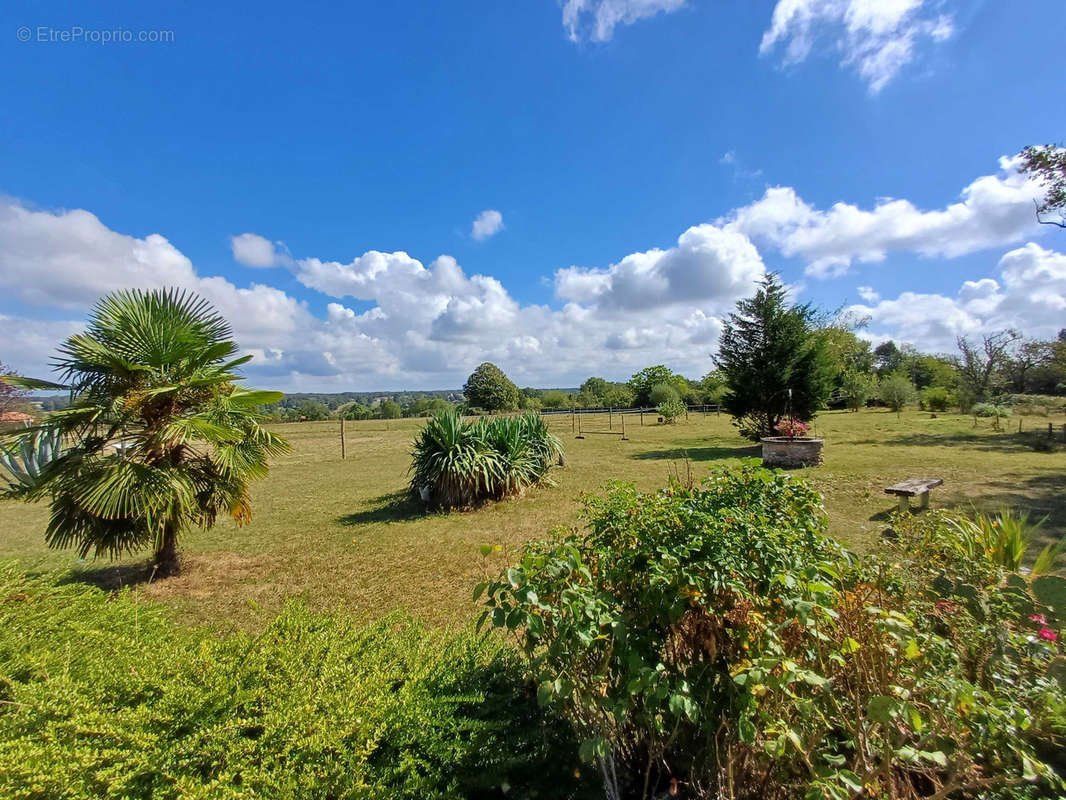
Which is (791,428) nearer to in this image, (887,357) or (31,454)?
(31,454)

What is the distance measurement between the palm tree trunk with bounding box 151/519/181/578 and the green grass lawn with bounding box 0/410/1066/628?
0.53 ft

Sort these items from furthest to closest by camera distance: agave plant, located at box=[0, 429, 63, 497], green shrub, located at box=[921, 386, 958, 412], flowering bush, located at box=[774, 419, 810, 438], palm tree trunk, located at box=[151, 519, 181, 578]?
green shrub, located at box=[921, 386, 958, 412] → flowering bush, located at box=[774, 419, 810, 438] → palm tree trunk, located at box=[151, 519, 181, 578] → agave plant, located at box=[0, 429, 63, 497]

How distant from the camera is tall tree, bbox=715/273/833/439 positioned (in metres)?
14.1

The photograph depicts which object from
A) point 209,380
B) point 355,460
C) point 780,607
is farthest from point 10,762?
point 355,460

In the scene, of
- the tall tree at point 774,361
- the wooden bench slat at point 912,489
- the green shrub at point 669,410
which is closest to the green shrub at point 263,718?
the wooden bench slat at point 912,489

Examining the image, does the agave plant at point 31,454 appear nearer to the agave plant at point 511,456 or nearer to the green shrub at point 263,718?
the green shrub at point 263,718

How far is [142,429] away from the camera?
4168 millimetres

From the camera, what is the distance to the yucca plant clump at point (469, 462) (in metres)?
7.48

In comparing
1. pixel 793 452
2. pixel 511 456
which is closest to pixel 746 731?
pixel 511 456

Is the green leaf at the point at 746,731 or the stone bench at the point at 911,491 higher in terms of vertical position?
the green leaf at the point at 746,731

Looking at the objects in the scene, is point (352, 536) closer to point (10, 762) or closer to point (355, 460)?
point (10, 762)

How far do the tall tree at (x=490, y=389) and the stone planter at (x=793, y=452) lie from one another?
4416 cm

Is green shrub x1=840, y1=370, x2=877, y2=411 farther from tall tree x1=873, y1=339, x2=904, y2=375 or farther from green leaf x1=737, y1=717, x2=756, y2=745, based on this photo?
green leaf x1=737, y1=717, x2=756, y2=745

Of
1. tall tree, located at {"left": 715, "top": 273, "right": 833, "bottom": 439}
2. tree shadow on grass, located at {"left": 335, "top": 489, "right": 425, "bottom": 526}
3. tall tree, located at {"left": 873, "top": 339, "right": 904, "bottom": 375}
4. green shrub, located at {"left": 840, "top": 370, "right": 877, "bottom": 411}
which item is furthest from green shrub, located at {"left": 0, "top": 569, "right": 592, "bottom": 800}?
tall tree, located at {"left": 873, "top": 339, "right": 904, "bottom": 375}
